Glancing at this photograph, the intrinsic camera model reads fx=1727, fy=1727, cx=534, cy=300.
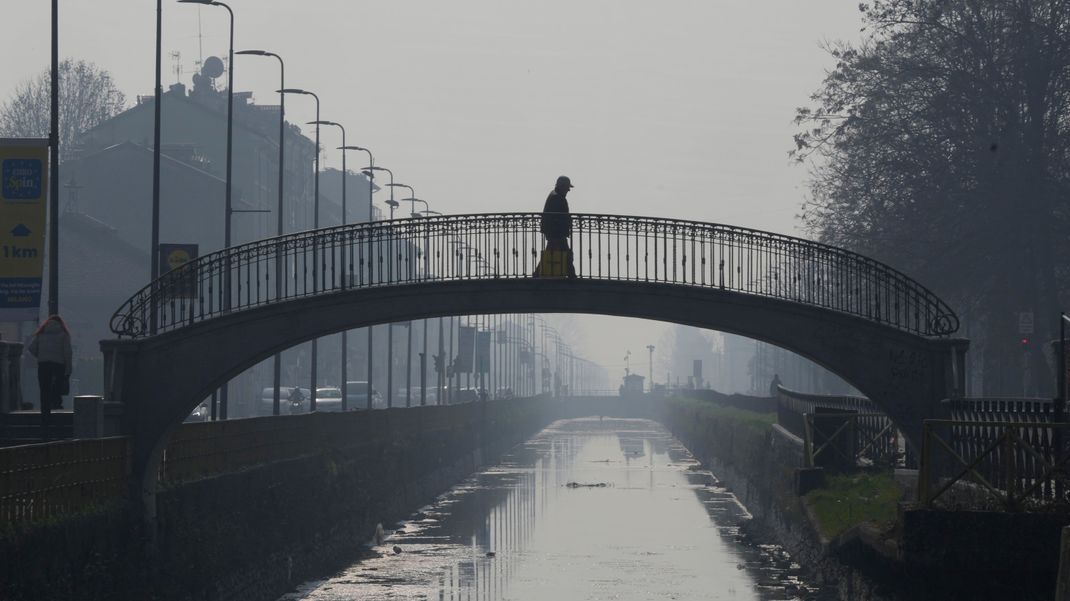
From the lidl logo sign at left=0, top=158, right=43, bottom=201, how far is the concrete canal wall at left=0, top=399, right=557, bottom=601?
5.62 m

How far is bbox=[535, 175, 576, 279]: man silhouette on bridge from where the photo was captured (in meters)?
29.1

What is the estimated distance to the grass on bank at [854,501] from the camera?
27.2 metres

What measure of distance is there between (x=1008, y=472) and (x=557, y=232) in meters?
10.9

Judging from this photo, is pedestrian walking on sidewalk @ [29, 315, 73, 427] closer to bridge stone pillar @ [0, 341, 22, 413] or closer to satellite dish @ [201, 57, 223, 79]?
bridge stone pillar @ [0, 341, 22, 413]

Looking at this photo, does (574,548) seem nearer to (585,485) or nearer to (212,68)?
(585,485)

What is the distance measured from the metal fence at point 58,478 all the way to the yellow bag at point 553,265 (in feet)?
25.5

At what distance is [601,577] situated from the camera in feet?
119

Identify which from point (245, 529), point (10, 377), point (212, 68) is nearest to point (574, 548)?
point (245, 529)

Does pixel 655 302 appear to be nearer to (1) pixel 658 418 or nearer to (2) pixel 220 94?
(2) pixel 220 94

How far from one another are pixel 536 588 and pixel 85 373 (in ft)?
142

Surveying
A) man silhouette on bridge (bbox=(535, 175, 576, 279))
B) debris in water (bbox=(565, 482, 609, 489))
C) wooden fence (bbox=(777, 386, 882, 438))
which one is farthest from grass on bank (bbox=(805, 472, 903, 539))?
debris in water (bbox=(565, 482, 609, 489))

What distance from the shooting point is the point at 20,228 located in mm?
28609

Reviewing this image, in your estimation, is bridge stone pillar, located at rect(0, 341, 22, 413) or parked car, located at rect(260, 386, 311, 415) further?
parked car, located at rect(260, 386, 311, 415)

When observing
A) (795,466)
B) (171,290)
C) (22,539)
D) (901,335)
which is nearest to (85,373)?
(795,466)
